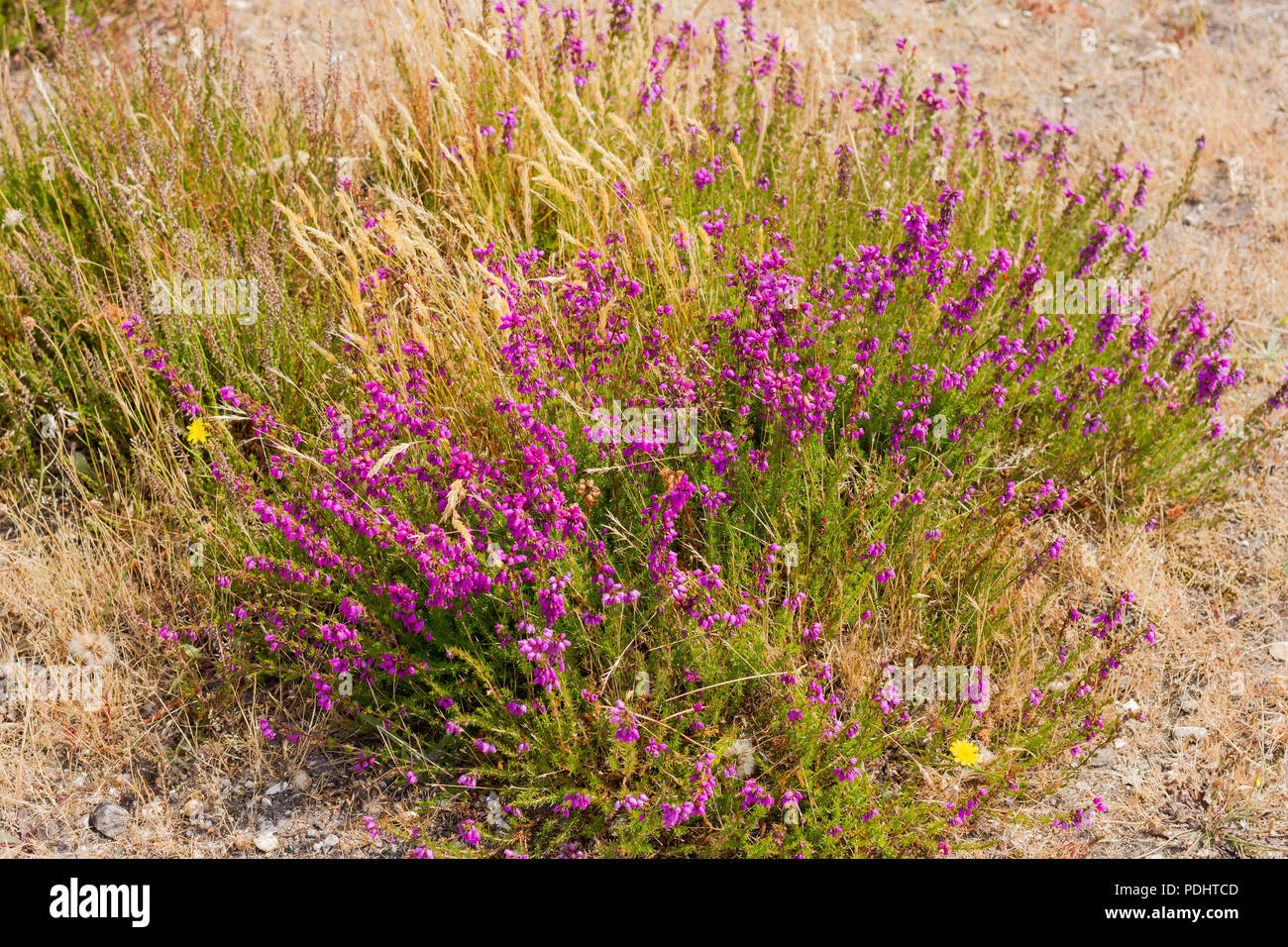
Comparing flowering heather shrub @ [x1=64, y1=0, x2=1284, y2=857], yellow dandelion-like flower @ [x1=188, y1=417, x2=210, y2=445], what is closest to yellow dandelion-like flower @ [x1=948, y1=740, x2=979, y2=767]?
flowering heather shrub @ [x1=64, y1=0, x2=1284, y2=857]

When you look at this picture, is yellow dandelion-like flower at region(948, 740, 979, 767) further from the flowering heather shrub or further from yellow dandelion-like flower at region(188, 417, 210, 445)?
yellow dandelion-like flower at region(188, 417, 210, 445)

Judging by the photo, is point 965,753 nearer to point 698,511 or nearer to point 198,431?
point 698,511

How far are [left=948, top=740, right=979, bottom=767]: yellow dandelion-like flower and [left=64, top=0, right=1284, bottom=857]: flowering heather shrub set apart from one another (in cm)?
2

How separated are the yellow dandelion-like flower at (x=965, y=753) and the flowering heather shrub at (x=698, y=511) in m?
0.02

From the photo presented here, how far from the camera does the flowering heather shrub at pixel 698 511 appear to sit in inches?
98.8

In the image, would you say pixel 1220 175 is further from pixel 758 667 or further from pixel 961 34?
pixel 758 667

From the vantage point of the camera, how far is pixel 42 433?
11.1 feet

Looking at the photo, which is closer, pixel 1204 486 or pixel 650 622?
pixel 650 622

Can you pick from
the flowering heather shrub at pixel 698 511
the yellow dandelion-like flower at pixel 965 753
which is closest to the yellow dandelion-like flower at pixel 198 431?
the flowering heather shrub at pixel 698 511

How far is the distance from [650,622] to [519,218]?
2.02 m

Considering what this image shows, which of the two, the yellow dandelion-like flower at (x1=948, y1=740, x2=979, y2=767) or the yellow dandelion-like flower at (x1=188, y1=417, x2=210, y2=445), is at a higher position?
the yellow dandelion-like flower at (x1=188, y1=417, x2=210, y2=445)

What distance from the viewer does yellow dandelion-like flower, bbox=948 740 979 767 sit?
252cm

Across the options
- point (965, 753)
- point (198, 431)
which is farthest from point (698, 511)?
point (198, 431)
